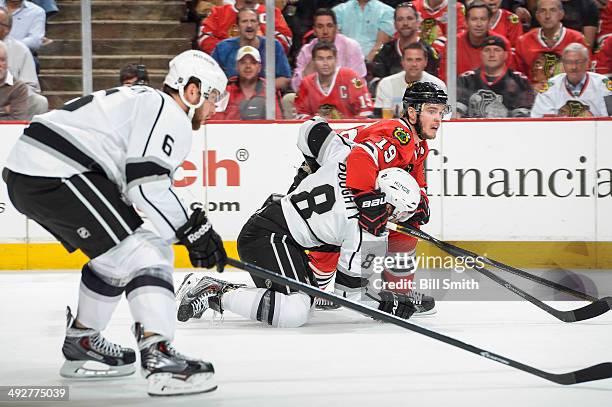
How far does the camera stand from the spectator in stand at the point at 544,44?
6234mm

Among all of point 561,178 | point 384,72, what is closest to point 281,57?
point 384,72

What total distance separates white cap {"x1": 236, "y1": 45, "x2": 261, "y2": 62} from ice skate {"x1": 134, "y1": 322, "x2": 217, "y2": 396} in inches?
143

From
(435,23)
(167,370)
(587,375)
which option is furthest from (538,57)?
(167,370)

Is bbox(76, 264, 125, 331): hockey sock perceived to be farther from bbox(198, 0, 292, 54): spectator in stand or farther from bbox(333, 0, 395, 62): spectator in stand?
bbox(333, 0, 395, 62): spectator in stand

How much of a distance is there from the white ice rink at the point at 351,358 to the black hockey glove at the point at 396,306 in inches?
2.8

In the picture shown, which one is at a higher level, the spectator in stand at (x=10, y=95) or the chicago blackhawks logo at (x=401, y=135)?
the spectator in stand at (x=10, y=95)

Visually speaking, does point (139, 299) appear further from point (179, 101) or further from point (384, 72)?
point (384, 72)

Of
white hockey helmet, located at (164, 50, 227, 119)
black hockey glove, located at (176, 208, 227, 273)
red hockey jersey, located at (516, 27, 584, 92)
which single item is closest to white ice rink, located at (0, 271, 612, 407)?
black hockey glove, located at (176, 208, 227, 273)

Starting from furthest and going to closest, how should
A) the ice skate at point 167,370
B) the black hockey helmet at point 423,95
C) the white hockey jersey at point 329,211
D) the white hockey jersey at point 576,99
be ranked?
1. the white hockey jersey at point 576,99
2. the black hockey helmet at point 423,95
3. the white hockey jersey at point 329,211
4. the ice skate at point 167,370

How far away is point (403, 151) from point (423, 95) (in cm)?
27

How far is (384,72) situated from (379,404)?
3.73m

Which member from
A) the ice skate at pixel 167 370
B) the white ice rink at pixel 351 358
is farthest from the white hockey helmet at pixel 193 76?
the white ice rink at pixel 351 358

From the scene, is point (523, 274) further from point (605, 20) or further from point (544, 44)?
point (605, 20)

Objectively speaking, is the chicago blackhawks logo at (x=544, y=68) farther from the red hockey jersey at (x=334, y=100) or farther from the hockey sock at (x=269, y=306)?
the hockey sock at (x=269, y=306)
